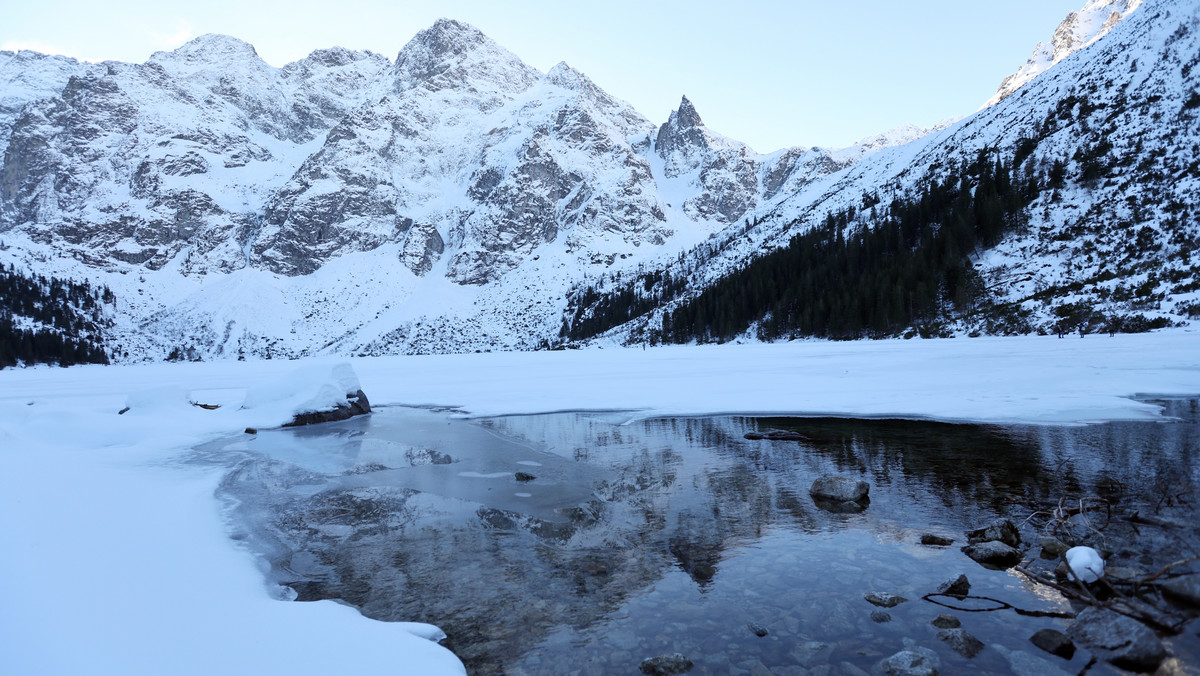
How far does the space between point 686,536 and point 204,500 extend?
9041mm

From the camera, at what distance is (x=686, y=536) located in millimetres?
8180

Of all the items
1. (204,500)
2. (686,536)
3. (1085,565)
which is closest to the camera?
(1085,565)

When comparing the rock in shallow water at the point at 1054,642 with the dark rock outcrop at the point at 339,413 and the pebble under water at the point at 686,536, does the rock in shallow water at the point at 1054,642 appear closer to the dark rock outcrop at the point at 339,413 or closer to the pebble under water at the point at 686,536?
the pebble under water at the point at 686,536

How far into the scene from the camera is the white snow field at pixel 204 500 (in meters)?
4.37

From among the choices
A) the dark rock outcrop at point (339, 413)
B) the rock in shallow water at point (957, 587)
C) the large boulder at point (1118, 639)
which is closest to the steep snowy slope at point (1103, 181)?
the rock in shallow water at point (957, 587)

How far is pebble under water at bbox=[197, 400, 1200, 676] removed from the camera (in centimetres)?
529

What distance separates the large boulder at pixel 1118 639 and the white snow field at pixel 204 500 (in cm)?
555

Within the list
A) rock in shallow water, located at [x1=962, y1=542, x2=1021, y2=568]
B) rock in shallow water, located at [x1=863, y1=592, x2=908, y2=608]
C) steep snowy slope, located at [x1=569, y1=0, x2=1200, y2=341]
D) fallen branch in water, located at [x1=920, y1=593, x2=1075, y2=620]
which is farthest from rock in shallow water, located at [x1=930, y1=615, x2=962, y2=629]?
steep snowy slope, located at [x1=569, y1=0, x2=1200, y2=341]

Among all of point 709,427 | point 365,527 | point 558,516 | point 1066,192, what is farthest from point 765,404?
point 1066,192

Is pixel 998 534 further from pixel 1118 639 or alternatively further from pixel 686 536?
pixel 686 536

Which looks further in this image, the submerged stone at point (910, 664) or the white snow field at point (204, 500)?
the submerged stone at point (910, 664)

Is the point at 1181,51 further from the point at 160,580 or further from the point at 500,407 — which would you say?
the point at 160,580

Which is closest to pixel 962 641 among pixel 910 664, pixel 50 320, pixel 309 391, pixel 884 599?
pixel 910 664

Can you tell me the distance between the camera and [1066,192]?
2726 inches
